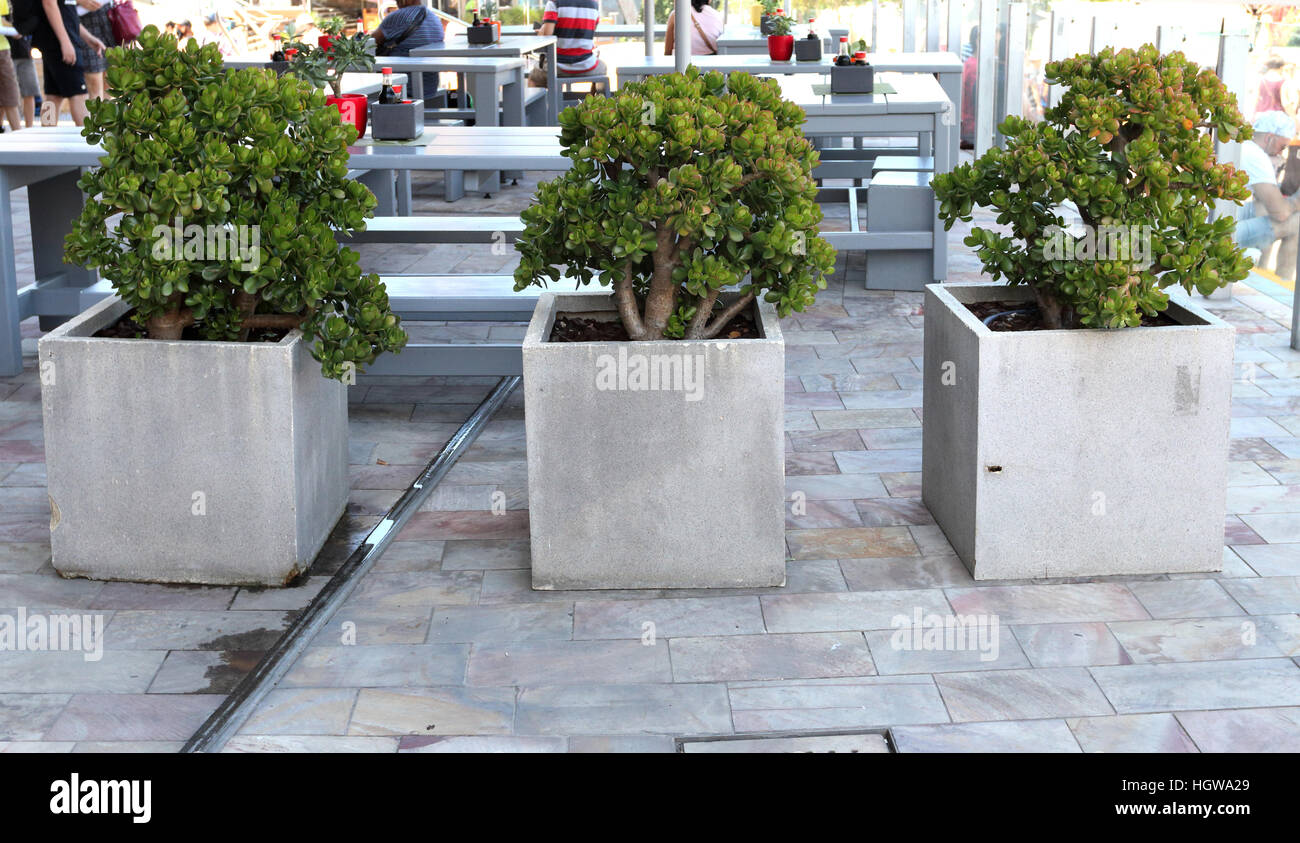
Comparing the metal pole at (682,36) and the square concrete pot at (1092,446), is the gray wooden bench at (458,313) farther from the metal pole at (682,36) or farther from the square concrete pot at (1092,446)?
the square concrete pot at (1092,446)

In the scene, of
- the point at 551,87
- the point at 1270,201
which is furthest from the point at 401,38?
the point at 1270,201

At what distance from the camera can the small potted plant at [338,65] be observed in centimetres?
464

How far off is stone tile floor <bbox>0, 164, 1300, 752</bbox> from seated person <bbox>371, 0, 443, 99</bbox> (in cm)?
570

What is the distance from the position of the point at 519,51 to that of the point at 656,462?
248 inches

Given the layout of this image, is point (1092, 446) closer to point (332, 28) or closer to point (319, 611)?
point (319, 611)

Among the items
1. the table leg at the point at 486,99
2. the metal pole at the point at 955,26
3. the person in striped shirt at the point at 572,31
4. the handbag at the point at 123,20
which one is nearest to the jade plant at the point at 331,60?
the table leg at the point at 486,99

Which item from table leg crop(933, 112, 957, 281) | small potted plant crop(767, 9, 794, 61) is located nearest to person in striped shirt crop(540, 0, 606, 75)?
small potted plant crop(767, 9, 794, 61)

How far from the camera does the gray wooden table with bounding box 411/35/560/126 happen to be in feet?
29.2

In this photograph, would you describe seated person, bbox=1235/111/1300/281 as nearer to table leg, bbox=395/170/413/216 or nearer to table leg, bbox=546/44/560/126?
table leg, bbox=395/170/413/216

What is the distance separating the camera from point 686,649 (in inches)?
113

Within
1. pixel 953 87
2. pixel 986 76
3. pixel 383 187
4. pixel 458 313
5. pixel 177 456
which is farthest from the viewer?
pixel 986 76

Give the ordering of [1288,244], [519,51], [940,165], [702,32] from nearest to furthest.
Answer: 1. [1288,244]
2. [940,165]
3. [519,51]
4. [702,32]

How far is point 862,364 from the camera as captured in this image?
4980 millimetres
